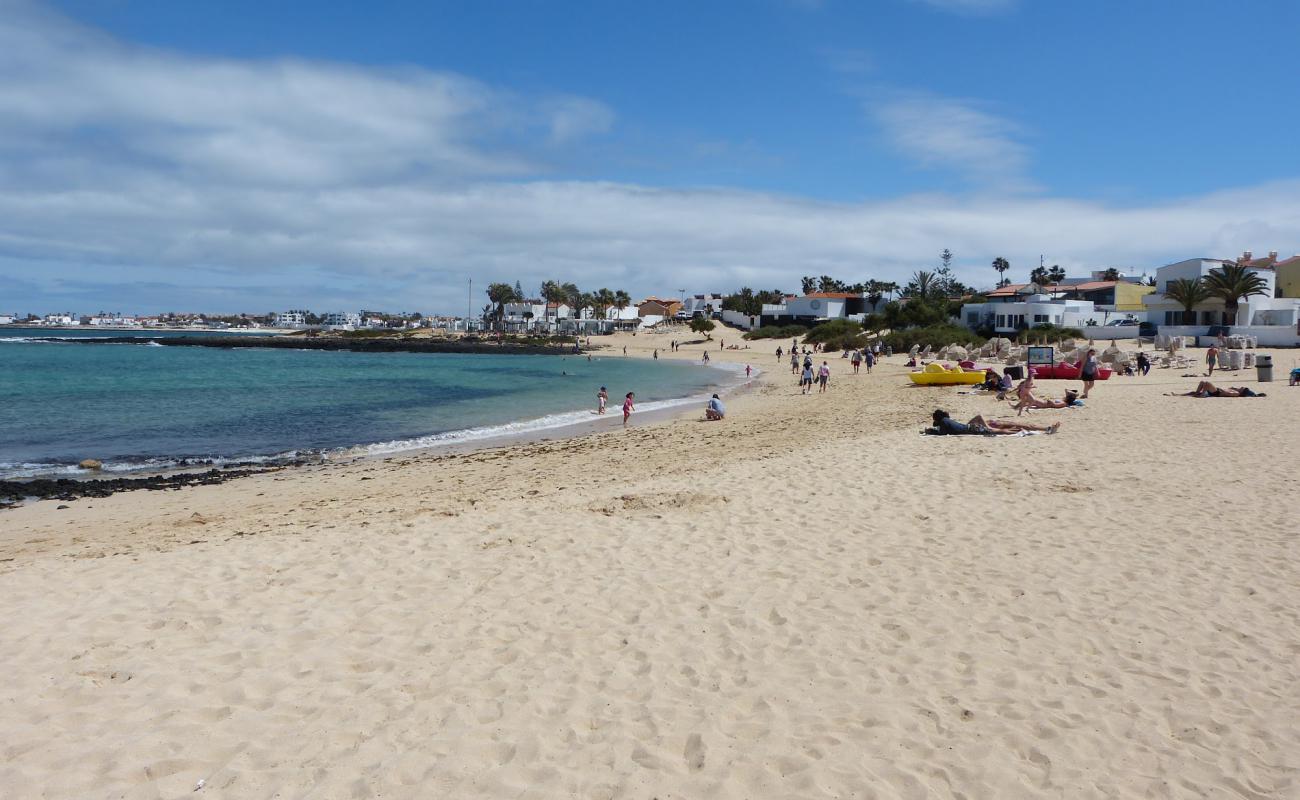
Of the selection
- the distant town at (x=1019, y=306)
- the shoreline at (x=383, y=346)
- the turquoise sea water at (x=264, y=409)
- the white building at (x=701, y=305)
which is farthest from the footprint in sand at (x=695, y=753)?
the white building at (x=701, y=305)

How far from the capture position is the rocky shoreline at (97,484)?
14188 mm

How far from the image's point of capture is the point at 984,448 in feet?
43.2

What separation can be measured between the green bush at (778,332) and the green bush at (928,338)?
2472 centimetres

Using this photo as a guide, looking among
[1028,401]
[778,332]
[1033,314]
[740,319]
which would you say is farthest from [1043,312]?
[740,319]

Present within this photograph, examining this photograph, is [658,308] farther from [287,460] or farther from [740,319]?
[287,460]

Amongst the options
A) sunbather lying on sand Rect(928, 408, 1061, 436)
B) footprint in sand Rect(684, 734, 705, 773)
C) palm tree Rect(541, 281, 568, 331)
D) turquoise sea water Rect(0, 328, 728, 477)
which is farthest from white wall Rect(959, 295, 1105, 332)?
palm tree Rect(541, 281, 568, 331)

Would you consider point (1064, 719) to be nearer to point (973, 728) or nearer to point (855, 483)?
point (973, 728)

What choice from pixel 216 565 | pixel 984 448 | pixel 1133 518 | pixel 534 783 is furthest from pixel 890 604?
pixel 984 448

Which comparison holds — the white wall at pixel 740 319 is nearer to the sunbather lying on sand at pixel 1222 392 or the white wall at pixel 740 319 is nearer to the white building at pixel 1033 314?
the white building at pixel 1033 314

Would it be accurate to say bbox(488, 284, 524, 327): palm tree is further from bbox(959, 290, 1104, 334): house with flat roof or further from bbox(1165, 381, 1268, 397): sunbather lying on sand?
bbox(1165, 381, 1268, 397): sunbather lying on sand

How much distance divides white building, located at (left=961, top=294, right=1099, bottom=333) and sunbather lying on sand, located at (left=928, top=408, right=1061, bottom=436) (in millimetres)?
51923

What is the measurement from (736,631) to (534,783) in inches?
87.5

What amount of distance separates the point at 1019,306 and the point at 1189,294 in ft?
40.9

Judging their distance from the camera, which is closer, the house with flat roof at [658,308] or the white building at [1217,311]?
the white building at [1217,311]
